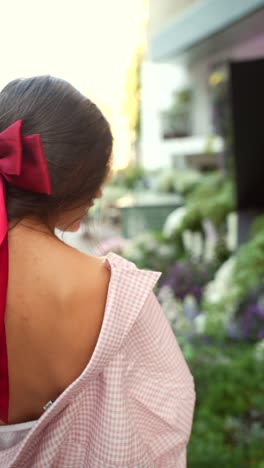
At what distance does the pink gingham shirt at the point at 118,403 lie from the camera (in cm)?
119

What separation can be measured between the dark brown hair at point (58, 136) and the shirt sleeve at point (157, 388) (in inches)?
11.5

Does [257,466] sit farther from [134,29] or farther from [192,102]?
[134,29]

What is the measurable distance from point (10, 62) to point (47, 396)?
2.15 m

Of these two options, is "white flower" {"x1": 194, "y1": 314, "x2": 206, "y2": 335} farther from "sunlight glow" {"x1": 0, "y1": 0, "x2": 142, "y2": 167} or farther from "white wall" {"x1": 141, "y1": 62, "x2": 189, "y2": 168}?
"white wall" {"x1": 141, "y1": 62, "x2": 189, "y2": 168}

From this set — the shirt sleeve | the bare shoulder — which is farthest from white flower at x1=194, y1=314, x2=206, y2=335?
the bare shoulder

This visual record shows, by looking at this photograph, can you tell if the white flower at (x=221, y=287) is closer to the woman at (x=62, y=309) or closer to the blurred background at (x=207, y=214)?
the blurred background at (x=207, y=214)

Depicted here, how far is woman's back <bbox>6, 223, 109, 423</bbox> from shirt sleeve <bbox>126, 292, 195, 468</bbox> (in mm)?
115

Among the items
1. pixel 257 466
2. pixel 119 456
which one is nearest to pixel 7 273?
pixel 119 456

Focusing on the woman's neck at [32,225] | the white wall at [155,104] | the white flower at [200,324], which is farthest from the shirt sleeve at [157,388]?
the white wall at [155,104]

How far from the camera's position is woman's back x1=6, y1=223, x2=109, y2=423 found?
3.82 ft

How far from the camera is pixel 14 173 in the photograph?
1.12 metres

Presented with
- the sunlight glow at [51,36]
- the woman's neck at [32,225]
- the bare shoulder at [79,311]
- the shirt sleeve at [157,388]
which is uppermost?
the sunlight glow at [51,36]

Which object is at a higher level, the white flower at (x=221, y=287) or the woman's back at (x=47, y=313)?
the woman's back at (x=47, y=313)

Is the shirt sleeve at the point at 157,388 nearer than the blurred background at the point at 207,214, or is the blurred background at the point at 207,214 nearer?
the shirt sleeve at the point at 157,388
